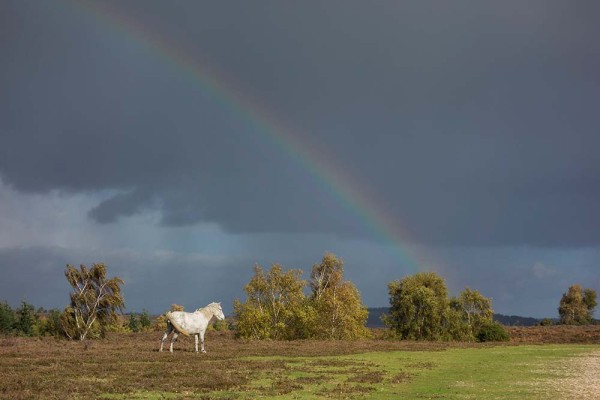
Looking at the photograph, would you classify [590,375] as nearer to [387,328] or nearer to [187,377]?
[187,377]

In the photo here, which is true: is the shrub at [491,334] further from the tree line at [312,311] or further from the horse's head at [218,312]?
the horse's head at [218,312]

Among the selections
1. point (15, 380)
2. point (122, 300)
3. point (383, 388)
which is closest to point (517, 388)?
point (383, 388)

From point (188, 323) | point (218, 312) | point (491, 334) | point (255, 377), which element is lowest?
point (491, 334)

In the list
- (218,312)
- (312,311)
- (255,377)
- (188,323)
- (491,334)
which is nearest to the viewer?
(255,377)

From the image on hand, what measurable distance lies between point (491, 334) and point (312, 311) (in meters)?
38.2

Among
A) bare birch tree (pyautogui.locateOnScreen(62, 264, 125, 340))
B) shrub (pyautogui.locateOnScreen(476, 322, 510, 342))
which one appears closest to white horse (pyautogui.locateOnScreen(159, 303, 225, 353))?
bare birch tree (pyautogui.locateOnScreen(62, 264, 125, 340))

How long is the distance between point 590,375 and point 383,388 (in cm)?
1547

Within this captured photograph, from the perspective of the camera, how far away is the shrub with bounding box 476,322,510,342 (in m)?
103

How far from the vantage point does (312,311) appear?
8475 centimetres

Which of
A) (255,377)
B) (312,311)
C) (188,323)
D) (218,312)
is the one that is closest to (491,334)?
(312,311)

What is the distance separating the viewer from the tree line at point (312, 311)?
71062 mm

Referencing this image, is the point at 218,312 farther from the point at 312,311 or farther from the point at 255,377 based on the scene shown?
the point at 312,311

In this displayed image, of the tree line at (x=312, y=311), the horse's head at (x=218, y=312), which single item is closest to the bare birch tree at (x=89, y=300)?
the tree line at (x=312, y=311)

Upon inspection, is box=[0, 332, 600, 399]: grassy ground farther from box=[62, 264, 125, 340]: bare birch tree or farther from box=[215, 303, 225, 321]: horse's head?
box=[62, 264, 125, 340]: bare birch tree
